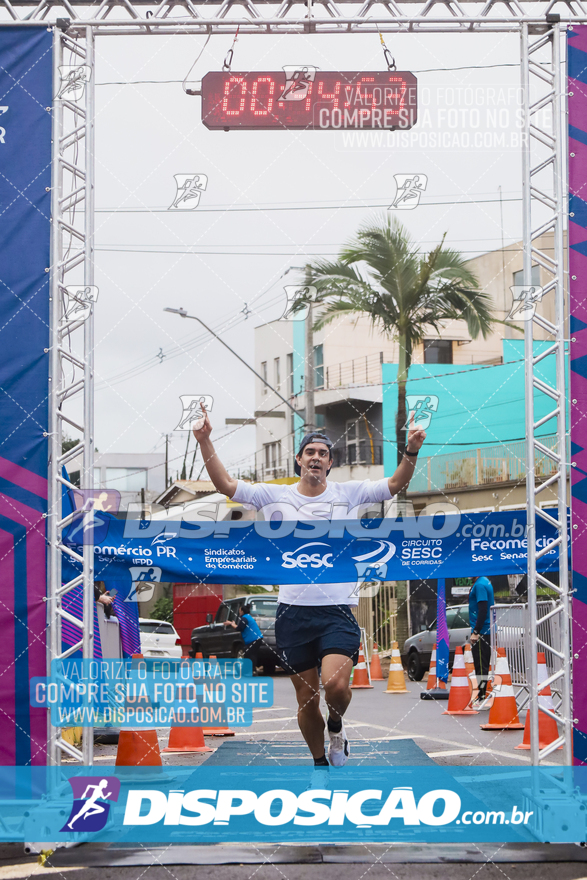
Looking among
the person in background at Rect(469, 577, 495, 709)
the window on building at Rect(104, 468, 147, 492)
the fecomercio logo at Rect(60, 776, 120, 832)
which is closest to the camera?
the fecomercio logo at Rect(60, 776, 120, 832)

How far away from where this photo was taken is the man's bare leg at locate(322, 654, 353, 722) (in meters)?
5.33

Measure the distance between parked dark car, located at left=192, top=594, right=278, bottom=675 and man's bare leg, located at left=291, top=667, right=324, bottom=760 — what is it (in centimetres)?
1274

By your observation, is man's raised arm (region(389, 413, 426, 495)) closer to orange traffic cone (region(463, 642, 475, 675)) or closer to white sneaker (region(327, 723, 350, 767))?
white sneaker (region(327, 723, 350, 767))

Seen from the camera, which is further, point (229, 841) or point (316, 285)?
point (316, 285)

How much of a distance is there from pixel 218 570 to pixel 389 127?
4.83 meters

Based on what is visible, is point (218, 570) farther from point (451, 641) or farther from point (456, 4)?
point (451, 641)

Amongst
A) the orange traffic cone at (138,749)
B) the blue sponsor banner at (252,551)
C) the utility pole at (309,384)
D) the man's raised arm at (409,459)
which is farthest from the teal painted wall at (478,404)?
the man's raised arm at (409,459)

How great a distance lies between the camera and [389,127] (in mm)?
6035

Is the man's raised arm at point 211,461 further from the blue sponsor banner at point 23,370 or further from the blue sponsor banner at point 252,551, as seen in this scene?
the blue sponsor banner at point 252,551

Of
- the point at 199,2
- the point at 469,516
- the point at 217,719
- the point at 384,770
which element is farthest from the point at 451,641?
the point at 199,2

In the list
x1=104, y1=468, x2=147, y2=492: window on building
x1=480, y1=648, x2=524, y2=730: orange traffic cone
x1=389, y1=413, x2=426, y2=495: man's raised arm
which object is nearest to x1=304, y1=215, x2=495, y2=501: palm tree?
x1=480, y1=648, x2=524, y2=730: orange traffic cone

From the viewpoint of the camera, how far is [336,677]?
5340mm

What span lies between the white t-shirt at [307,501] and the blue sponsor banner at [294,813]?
983 millimetres

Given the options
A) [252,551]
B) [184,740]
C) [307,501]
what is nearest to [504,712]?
[252,551]
